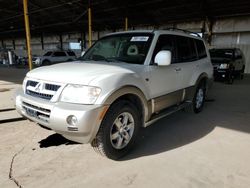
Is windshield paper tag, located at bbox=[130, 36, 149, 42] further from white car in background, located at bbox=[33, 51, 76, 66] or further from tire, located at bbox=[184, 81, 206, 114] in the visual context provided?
white car in background, located at bbox=[33, 51, 76, 66]

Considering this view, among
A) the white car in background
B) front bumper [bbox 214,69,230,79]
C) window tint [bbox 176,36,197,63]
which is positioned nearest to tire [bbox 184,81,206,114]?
window tint [bbox 176,36,197,63]

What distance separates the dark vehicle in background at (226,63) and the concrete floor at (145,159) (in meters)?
6.76

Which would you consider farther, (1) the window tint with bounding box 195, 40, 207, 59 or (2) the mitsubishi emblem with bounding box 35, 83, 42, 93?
(1) the window tint with bounding box 195, 40, 207, 59

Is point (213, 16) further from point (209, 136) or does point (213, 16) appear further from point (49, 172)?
point (49, 172)

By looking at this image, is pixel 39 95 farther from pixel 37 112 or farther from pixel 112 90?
pixel 112 90

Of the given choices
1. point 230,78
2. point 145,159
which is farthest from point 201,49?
point 230,78

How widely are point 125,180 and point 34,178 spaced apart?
111 cm

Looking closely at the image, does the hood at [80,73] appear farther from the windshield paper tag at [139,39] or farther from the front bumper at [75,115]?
the windshield paper tag at [139,39]

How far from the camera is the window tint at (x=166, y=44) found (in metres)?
3.72

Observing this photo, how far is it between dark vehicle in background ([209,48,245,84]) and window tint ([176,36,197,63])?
6.59 metres

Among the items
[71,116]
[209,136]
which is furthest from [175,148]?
[71,116]

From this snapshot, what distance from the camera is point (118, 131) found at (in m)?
3.06

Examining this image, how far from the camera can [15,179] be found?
8.64 feet

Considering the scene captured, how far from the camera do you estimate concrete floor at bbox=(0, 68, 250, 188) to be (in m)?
2.63
